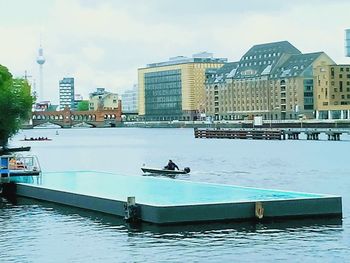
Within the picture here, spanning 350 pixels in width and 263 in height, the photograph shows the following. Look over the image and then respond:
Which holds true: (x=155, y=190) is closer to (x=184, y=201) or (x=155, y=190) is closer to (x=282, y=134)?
(x=184, y=201)

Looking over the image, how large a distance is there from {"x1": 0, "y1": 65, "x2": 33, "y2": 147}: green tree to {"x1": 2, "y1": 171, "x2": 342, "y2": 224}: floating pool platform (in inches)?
2916

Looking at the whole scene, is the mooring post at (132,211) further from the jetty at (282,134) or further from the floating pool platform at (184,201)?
the jetty at (282,134)

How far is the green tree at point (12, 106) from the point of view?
411 ft

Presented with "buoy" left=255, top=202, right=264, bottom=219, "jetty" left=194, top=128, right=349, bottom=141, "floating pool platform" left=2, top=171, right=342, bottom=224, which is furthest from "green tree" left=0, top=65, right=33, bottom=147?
"buoy" left=255, top=202, right=264, bottom=219

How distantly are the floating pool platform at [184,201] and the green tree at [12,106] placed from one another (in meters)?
74.1

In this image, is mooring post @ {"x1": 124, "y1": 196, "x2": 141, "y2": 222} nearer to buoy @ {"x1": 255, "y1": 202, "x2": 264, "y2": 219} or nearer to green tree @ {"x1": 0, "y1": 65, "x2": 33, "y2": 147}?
buoy @ {"x1": 255, "y1": 202, "x2": 264, "y2": 219}

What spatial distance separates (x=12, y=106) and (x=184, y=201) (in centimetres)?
8856

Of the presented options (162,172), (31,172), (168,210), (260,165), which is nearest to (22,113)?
(260,165)

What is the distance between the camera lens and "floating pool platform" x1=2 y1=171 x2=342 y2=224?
38.8 meters

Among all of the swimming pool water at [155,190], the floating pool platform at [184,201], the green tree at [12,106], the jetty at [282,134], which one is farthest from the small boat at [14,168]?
the jetty at [282,134]

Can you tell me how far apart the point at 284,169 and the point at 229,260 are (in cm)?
5533

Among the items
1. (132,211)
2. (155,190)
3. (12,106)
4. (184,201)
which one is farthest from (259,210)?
(12,106)

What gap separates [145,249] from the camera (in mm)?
33781

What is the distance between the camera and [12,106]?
12562cm
